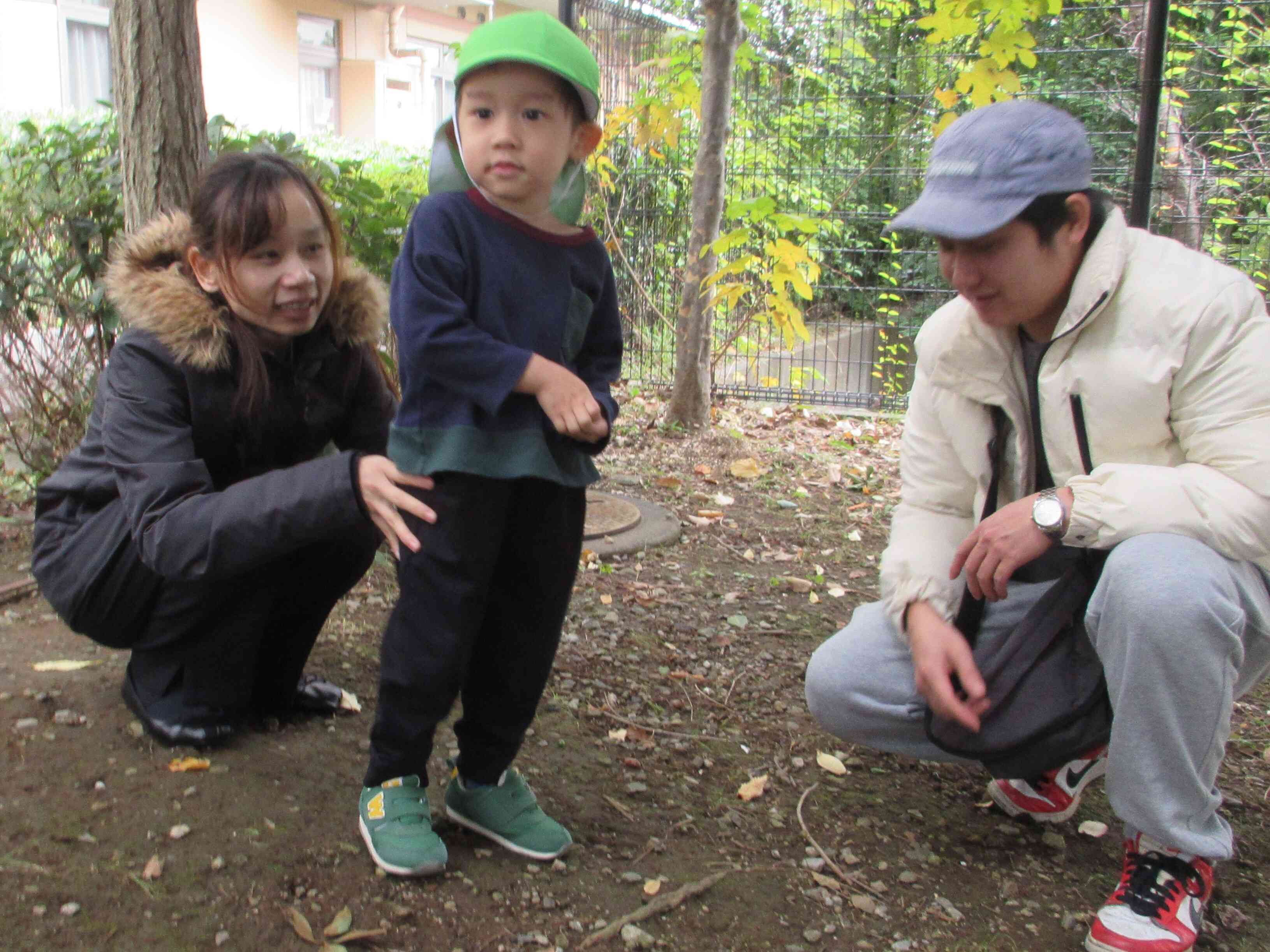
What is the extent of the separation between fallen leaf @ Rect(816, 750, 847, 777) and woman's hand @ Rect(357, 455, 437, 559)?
1121mm

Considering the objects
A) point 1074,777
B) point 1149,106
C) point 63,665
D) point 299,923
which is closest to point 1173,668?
point 1074,777

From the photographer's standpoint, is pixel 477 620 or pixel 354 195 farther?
pixel 354 195

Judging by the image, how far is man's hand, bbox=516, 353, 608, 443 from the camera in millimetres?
1661

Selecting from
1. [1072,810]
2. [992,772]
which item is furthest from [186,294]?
[1072,810]

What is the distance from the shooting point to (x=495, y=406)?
1.67 metres

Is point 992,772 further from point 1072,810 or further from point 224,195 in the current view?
point 224,195

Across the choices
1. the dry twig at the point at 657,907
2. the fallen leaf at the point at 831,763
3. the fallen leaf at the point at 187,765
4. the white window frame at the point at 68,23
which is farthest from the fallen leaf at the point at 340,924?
the white window frame at the point at 68,23

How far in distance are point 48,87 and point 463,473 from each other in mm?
11775

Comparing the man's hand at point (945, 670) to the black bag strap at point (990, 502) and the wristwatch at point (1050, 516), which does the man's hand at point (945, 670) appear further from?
the wristwatch at point (1050, 516)

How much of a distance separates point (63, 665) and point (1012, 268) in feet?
7.23

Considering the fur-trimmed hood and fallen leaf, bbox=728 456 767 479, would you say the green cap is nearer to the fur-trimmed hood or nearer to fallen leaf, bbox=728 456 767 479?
the fur-trimmed hood

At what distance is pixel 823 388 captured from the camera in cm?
687

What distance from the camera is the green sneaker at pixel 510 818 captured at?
77.5 inches

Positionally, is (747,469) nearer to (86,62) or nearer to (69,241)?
(69,241)
